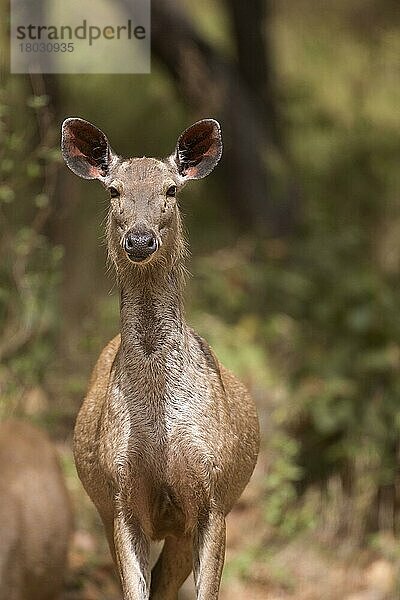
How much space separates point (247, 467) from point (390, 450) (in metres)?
3.80

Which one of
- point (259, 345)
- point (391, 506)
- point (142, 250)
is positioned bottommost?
point (142, 250)

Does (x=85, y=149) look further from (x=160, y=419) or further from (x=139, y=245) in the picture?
(x=160, y=419)

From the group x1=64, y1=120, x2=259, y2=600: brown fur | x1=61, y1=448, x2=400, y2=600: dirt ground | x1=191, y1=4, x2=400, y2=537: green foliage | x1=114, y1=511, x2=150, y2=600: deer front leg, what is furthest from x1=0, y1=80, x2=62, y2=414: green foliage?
x1=114, y1=511, x2=150, y2=600: deer front leg

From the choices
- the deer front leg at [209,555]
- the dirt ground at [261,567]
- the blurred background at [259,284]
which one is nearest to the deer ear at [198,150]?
the deer front leg at [209,555]

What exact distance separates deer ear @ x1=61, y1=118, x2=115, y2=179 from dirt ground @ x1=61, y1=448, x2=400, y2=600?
357cm

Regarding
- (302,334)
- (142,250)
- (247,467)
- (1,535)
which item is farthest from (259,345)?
(142,250)

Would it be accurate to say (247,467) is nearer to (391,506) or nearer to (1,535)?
(1,535)

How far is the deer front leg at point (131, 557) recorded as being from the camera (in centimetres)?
460

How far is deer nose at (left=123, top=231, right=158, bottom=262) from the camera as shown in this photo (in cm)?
430

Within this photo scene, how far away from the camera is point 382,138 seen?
1330 centimetres

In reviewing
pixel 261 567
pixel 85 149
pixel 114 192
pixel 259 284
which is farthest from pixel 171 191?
pixel 259 284

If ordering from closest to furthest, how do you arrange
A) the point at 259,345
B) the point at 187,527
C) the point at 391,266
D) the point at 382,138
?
the point at 187,527 → the point at 259,345 → the point at 391,266 → the point at 382,138

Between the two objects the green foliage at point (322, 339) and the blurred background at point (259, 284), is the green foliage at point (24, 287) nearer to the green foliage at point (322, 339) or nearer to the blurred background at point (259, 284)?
the blurred background at point (259, 284)

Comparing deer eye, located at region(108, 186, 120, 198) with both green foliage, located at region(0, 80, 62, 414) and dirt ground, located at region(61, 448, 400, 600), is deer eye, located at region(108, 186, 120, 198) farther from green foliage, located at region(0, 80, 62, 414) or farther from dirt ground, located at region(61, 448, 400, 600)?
dirt ground, located at region(61, 448, 400, 600)
